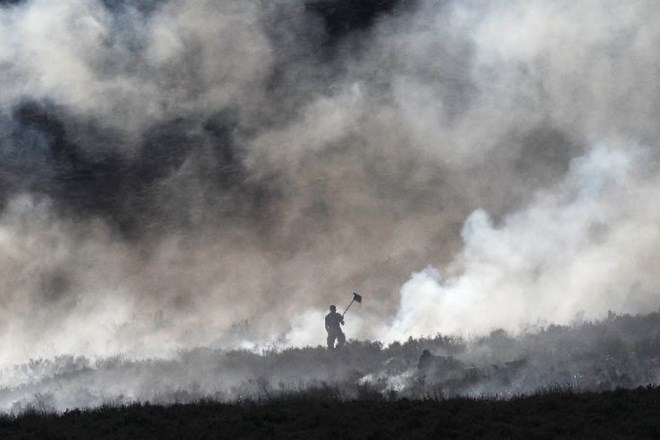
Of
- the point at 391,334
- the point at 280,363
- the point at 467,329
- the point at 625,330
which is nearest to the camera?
the point at 625,330

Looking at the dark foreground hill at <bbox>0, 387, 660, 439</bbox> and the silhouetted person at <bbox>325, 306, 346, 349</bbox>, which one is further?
the silhouetted person at <bbox>325, 306, 346, 349</bbox>

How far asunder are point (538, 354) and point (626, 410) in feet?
30.3

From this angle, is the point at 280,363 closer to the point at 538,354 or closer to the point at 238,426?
the point at 538,354

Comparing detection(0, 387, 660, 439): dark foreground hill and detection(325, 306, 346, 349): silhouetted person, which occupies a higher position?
detection(325, 306, 346, 349): silhouetted person

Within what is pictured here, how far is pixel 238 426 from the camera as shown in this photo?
1678 cm

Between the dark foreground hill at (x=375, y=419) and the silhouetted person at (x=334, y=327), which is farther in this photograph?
the silhouetted person at (x=334, y=327)

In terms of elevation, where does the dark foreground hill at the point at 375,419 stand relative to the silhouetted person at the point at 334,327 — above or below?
below

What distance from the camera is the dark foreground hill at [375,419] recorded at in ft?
52.1

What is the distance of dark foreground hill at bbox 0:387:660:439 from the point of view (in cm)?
1588

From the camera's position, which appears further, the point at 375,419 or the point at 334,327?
the point at 334,327

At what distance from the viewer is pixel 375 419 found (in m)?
17.0

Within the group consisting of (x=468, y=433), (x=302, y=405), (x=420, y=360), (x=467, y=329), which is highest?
(x=467, y=329)

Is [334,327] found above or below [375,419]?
above

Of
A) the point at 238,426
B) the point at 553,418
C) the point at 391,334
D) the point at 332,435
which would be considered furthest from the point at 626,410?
the point at 391,334
